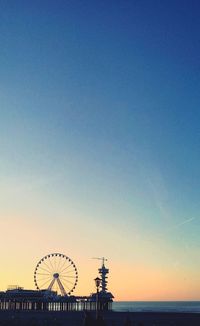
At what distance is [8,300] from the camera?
335ft

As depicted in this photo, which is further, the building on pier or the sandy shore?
the building on pier

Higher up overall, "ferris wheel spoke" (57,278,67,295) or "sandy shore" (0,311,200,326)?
"ferris wheel spoke" (57,278,67,295)

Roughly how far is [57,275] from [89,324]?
267 feet

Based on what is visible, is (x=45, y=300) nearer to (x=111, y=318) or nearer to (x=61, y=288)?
(x=61, y=288)

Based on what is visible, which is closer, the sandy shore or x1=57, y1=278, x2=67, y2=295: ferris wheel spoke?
the sandy shore

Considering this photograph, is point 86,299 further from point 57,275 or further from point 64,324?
point 64,324

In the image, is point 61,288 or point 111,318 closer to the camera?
point 111,318

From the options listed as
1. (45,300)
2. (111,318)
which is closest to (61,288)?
(45,300)

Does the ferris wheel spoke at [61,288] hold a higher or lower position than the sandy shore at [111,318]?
higher

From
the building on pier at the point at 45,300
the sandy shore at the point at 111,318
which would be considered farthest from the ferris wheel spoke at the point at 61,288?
the sandy shore at the point at 111,318

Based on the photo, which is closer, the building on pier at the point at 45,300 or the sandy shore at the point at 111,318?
the sandy shore at the point at 111,318

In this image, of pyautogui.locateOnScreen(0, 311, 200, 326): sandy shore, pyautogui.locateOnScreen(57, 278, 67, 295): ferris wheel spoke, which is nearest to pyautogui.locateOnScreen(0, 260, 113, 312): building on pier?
pyautogui.locateOnScreen(57, 278, 67, 295): ferris wheel spoke

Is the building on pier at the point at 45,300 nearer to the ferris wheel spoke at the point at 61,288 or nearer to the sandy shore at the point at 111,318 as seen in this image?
the ferris wheel spoke at the point at 61,288

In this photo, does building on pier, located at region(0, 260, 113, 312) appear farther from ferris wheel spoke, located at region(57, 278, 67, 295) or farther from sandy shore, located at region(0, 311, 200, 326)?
sandy shore, located at region(0, 311, 200, 326)
